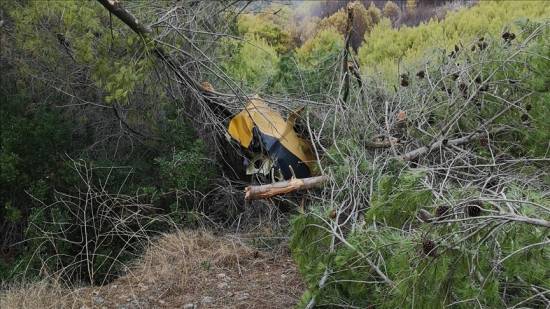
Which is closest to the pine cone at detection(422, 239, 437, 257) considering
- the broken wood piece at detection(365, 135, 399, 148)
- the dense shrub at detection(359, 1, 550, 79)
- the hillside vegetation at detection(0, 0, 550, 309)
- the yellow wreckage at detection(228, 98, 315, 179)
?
the hillside vegetation at detection(0, 0, 550, 309)

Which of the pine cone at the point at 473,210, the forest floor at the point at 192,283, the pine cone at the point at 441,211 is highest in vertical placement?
the pine cone at the point at 473,210

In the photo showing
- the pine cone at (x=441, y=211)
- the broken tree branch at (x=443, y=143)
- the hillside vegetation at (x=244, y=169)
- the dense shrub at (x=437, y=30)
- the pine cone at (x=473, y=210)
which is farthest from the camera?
the dense shrub at (x=437, y=30)

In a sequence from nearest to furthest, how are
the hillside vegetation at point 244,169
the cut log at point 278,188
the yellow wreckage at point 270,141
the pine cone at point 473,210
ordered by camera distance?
the pine cone at point 473,210, the hillside vegetation at point 244,169, the cut log at point 278,188, the yellow wreckage at point 270,141

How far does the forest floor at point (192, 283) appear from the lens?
4.50 m

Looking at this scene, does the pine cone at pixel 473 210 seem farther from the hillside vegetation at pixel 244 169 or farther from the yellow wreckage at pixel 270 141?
the yellow wreckage at pixel 270 141

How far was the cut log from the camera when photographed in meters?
4.42

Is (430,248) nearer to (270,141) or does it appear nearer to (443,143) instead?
(443,143)

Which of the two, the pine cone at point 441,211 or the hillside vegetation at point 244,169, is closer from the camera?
the pine cone at point 441,211

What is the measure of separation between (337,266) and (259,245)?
2.05 m

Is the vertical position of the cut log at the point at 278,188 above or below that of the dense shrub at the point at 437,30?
above

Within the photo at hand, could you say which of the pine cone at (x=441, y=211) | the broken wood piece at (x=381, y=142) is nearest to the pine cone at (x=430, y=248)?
the pine cone at (x=441, y=211)

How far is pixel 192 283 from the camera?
15.6 feet

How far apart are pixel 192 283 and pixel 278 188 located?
0.97 metres

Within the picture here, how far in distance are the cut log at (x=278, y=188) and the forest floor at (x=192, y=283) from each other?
2.17ft
